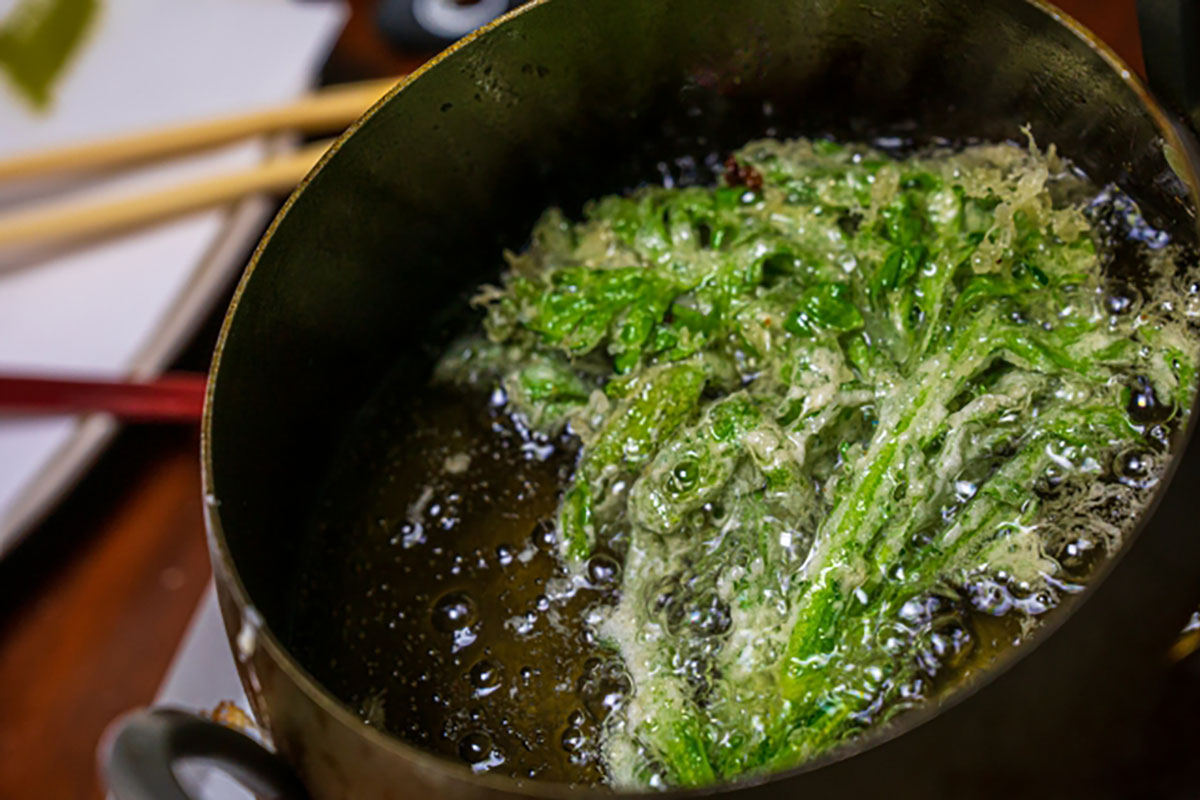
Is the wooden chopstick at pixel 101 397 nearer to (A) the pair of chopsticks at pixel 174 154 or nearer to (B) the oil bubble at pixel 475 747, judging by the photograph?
(A) the pair of chopsticks at pixel 174 154

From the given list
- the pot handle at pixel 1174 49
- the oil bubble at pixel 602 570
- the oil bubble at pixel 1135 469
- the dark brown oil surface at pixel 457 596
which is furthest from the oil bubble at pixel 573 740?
the pot handle at pixel 1174 49

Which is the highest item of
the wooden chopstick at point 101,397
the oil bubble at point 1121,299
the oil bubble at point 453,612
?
the oil bubble at point 1121,299

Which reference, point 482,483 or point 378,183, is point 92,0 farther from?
point 482,483

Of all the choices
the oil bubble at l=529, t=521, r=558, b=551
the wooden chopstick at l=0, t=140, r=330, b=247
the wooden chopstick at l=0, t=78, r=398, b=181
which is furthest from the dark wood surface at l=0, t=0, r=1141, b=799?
the oil bubble at l=529, t=521, r=558, b=551

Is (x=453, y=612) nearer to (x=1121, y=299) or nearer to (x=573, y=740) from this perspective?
(x=573, y=740)

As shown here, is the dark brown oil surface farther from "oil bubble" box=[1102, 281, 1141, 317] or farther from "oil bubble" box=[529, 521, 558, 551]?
"oil bubble" box=[1102, 281, 1141, 317]

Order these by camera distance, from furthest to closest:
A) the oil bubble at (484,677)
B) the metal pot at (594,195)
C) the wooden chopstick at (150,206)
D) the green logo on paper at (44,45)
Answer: the green logo on paper at (44,45) → the wooden chopstick at (150,206) → the oil bubble at (484,677) → the metal pot at (594,195)

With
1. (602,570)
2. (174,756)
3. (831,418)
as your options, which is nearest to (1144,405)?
(831,418)

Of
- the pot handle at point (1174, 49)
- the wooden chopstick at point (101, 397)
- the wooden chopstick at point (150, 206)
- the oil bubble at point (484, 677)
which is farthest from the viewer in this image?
the wooden chopstick at point (150, 206)
